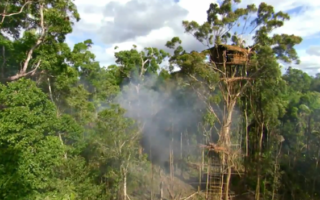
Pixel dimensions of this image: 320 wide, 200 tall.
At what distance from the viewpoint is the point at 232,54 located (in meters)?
11.9

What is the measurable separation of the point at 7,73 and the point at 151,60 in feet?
34.3

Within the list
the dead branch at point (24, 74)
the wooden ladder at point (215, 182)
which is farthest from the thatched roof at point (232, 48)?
the dead branch at point (24, 74)

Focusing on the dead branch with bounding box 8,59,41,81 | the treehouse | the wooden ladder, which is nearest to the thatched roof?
the treehouse

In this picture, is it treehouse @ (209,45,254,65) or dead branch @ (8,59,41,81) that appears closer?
dead branch @ (8,59,41,81)

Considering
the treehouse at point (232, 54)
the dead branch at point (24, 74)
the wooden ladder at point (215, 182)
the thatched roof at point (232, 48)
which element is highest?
the thatched roof at point (232, 48)

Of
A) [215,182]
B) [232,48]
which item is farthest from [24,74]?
[215,182]

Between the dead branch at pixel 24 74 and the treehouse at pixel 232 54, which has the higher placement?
the treehouse at pixel 232 54

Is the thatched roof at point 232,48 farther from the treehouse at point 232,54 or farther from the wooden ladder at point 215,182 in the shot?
the wooden ladder at point 215,182

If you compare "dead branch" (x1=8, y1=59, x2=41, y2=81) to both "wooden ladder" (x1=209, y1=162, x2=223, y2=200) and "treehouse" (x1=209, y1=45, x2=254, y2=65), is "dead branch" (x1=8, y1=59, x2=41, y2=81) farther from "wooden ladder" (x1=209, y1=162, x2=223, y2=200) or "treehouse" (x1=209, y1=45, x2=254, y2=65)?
"wooden ladder" (x1=209, y1=162, x2=223, y2=200)

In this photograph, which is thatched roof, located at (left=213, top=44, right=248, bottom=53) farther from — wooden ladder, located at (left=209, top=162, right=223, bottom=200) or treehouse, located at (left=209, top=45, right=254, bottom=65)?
wooden ladder, located at (left=209, top=162, right=223, bottom=200)

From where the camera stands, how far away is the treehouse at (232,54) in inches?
464

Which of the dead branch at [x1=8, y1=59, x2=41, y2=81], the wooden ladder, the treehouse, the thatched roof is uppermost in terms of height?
the thatched roof

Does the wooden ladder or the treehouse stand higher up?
the treehouse

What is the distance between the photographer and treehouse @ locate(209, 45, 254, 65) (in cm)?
1179
